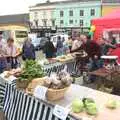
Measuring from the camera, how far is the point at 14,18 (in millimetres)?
73688

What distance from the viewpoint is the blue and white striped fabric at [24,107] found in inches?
139

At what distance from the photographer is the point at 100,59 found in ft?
30.7

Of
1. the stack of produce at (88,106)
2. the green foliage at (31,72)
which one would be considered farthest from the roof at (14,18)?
the stack of produce at (88,106)

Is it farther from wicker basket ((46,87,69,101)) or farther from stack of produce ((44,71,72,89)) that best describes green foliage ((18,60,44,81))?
wicker basket ((46,87,69,101))

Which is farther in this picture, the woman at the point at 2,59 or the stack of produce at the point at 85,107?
the woman at the point at 2,59

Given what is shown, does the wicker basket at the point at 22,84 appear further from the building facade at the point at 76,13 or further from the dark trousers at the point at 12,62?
the building facade at the point at 76,13

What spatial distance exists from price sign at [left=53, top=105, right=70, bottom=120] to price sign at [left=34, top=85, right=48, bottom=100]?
13.6 inches

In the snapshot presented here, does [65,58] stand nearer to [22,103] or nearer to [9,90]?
[9,90]

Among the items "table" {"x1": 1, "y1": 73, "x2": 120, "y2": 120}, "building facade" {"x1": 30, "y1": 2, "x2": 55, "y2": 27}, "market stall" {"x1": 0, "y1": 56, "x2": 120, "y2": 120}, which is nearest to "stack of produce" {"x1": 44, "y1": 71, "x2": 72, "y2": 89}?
"market stall" {"x1": 0, "y1": 56, "x2": 120, "y2": 120}

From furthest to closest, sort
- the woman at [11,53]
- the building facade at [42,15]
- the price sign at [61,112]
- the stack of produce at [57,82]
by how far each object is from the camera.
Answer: the building facade at [42,15] < the woman at [11,53] < the stack of produce at [57,82] < the price sign at [61,112]

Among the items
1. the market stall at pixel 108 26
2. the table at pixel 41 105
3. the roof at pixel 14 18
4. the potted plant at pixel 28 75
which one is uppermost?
the roof at pixel 14 18

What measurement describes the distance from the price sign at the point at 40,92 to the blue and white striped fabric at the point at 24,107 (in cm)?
6

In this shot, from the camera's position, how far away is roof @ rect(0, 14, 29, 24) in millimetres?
68963

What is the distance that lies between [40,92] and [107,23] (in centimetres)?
839
